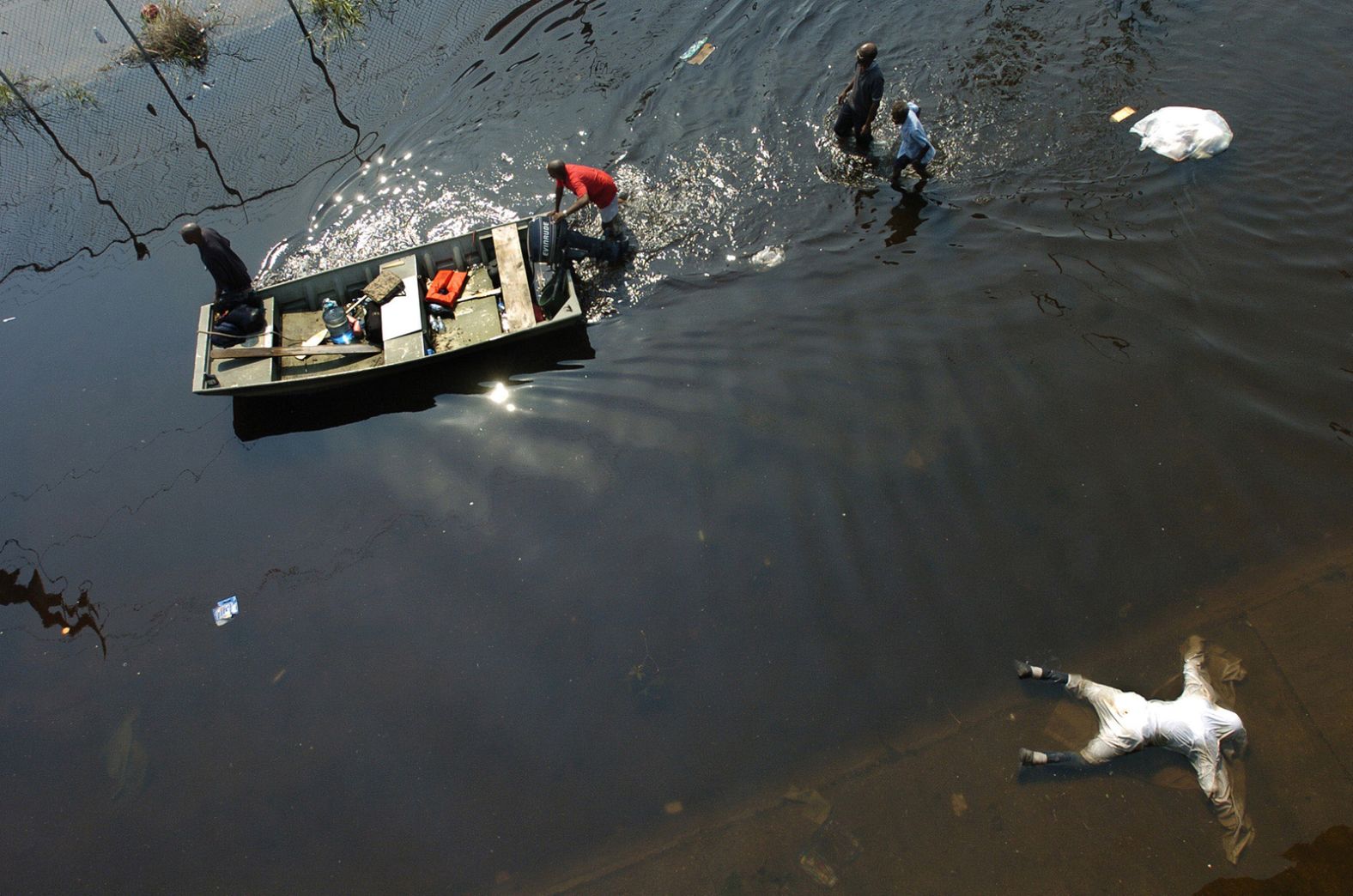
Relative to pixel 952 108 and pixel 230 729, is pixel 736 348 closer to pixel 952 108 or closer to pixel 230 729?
pixel 952 108

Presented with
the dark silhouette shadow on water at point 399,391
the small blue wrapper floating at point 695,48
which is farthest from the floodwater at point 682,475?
the small blue wrapper floating at point 695,48

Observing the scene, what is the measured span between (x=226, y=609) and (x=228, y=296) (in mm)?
4360

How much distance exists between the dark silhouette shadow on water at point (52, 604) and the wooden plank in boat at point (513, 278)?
6087 mm

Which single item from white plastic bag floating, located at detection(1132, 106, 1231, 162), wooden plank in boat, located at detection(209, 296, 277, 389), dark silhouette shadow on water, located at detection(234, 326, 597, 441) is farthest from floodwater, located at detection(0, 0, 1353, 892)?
wooden plank in boat, located at detection(209, 296, 277, 389)

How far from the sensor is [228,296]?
10.2m

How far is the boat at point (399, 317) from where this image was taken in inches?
380

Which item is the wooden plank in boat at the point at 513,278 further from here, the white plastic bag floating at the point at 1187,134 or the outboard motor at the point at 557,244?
the white plastic bag floating at the point at 1187,134

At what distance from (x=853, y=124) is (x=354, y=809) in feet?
36.8

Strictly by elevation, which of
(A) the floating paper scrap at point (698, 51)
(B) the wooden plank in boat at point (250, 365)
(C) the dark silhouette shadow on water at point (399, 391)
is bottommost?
(C) the dark silhouette shadow on water at point (399, 391)

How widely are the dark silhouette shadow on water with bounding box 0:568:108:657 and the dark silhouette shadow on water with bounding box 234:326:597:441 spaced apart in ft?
8.97

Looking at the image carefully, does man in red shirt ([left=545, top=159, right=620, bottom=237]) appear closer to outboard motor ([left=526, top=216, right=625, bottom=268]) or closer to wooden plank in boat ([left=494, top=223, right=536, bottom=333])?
outboard motor ([left=526, top=216, right=625, bottom=268])

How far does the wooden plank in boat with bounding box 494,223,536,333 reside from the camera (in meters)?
9.91

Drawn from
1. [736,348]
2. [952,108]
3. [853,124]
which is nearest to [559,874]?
[736,348]

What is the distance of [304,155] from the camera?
1309cm
